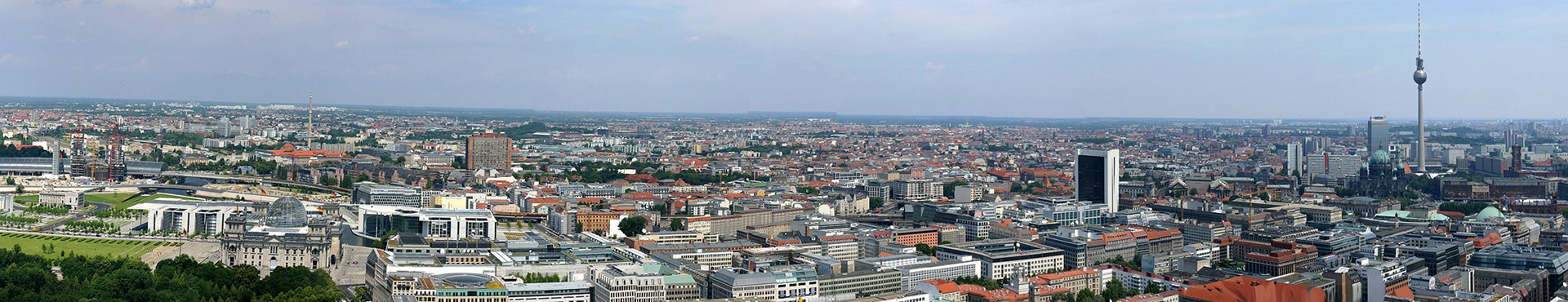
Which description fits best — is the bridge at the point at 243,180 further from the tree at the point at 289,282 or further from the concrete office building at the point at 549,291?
the concrete office building at the point at 549,291

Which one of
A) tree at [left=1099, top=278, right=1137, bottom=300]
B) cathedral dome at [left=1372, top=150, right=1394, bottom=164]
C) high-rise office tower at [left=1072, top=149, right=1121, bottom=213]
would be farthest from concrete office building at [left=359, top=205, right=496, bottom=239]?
cathedral dome at [left=1372, top=150, right=1394, bottom=164]

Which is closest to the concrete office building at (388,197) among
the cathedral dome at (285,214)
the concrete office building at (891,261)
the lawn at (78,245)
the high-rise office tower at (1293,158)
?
the cathedral dome at (285,214)

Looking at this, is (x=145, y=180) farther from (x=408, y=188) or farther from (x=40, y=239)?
(x=40, y=239)

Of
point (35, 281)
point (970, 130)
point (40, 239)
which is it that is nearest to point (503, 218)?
point (40, 239)

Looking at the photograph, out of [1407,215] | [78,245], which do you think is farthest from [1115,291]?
[78,245]

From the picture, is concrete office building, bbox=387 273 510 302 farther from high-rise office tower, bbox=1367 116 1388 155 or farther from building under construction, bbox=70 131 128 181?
high-rise office tower, bbox=1367 116 1388 155

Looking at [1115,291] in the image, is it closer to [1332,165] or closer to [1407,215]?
[1407,215]

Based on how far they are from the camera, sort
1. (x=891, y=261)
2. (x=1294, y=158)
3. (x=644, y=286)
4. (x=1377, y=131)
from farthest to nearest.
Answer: (x=1377, y=131) → (x=1294, y=158) → (x=891, y=261) → (x=644, y=286)
